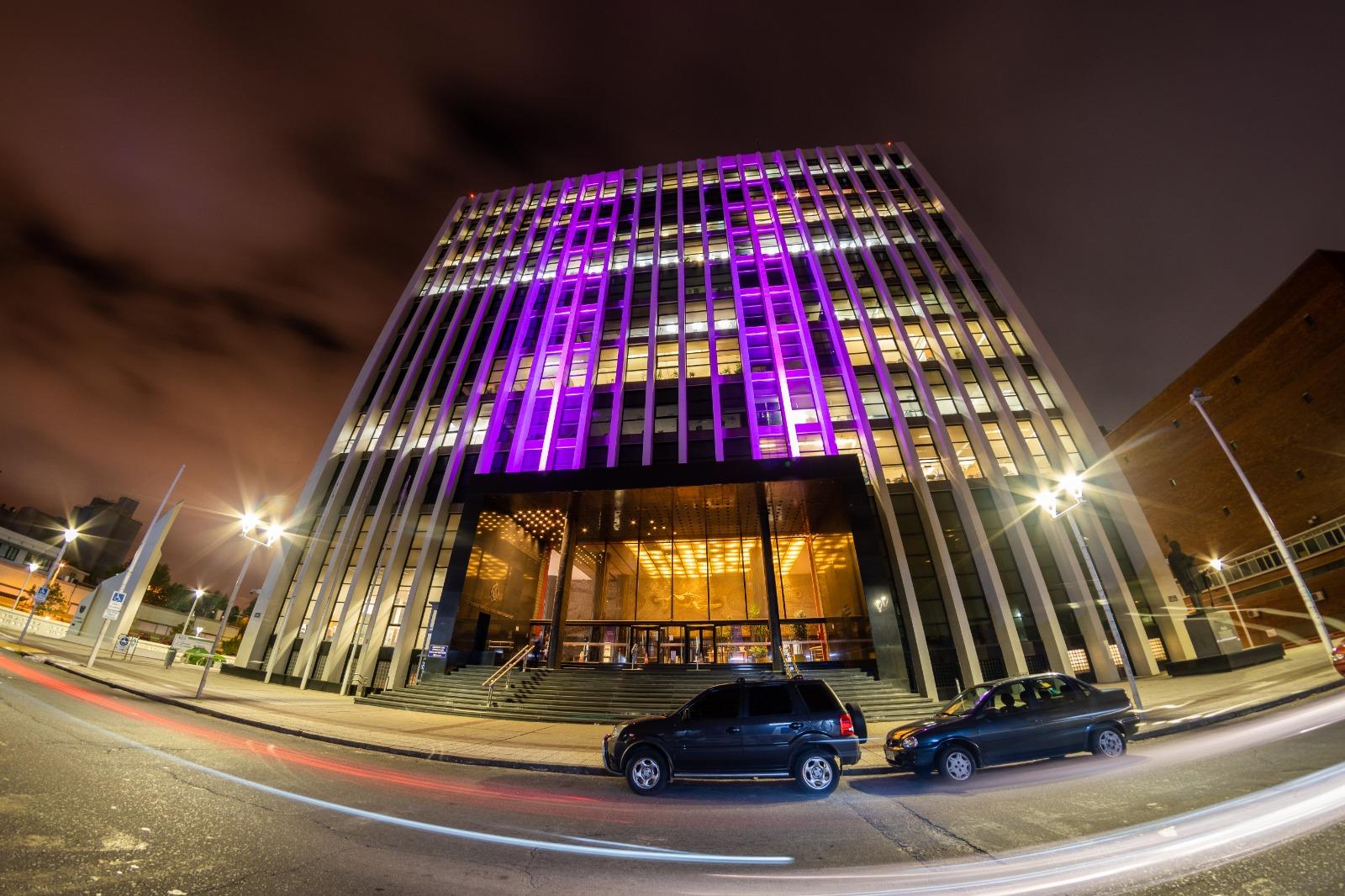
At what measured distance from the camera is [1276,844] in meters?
4.08

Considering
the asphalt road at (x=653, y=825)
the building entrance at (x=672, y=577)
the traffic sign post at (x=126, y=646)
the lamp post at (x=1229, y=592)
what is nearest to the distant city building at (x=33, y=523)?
the traffic sign post at (x=126, y=646)

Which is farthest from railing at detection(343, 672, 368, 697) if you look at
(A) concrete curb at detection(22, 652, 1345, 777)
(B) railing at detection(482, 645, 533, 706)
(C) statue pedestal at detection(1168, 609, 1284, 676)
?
(C) statue pedestal at detection(1168, 609, 1284, 676)

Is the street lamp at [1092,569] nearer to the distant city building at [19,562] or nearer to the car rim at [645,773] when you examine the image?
the car rim at [645,773]

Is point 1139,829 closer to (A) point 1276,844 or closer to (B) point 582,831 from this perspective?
(A) point 1276,844

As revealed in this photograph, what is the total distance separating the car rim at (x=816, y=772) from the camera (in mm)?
7332

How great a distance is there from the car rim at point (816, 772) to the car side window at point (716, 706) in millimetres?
1312

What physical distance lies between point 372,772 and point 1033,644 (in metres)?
23.5

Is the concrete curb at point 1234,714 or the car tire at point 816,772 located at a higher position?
the concrete curb at point 1234,714

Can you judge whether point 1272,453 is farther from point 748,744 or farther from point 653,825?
point 653,825

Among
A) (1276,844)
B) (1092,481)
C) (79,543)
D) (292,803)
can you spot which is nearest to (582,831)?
(292,803)

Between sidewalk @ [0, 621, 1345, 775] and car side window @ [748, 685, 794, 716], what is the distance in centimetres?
212

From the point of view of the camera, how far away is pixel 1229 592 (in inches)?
1214

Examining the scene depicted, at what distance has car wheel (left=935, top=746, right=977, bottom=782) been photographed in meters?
7.61

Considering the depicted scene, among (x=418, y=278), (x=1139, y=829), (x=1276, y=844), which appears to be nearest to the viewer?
→ (x=1276, y=844)
